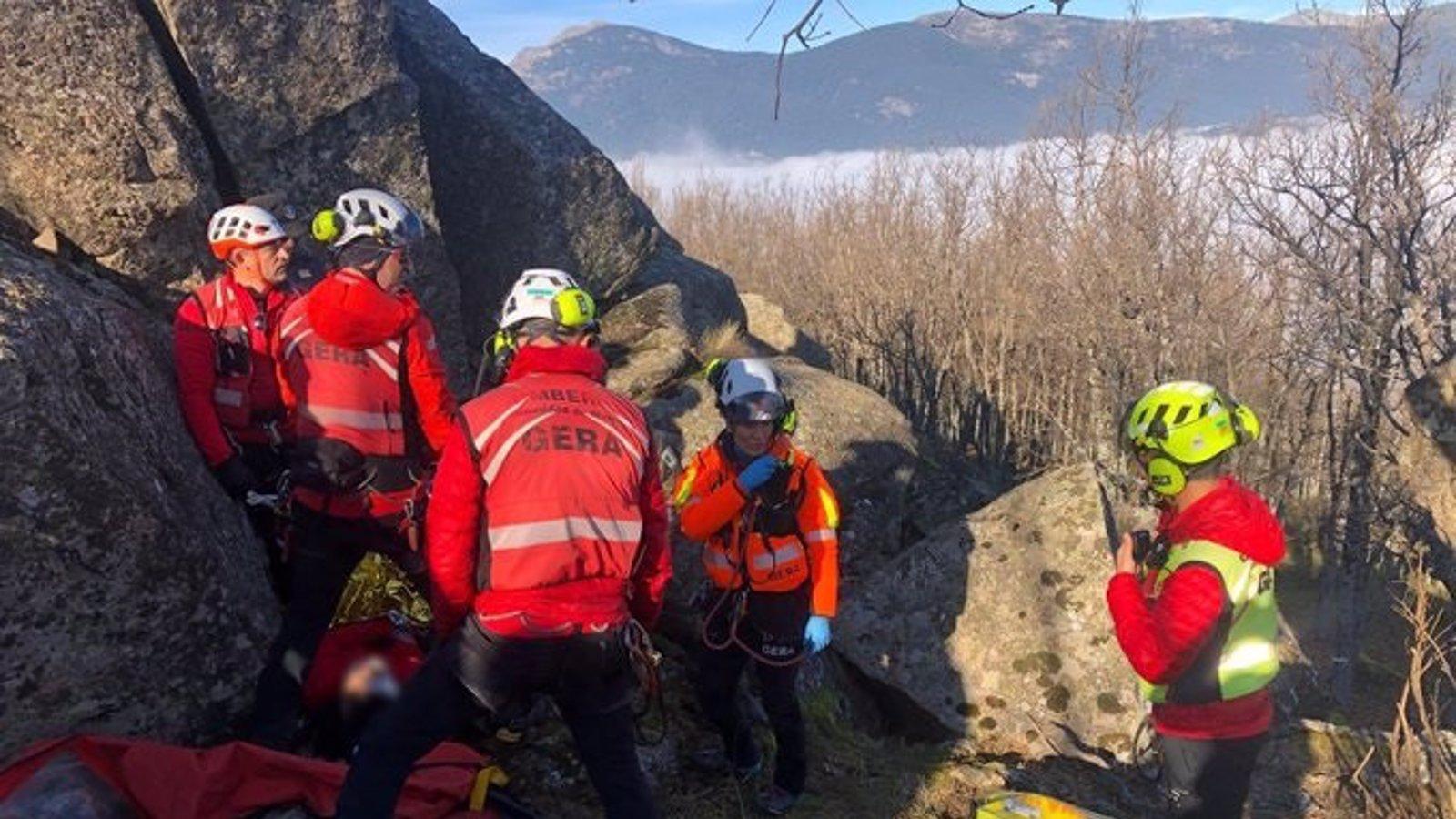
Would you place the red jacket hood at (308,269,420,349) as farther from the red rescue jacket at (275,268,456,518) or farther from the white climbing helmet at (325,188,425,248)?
the white climbing helmet at (325,188,425,248)

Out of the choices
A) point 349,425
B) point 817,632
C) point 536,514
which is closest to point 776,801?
point 817,632

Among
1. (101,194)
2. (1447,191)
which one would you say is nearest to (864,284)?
(1447,191)

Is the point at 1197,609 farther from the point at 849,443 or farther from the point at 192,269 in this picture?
the point at 192,269

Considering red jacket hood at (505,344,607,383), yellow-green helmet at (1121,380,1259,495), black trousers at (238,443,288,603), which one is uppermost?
red jacket hood at (505,344,607,383)

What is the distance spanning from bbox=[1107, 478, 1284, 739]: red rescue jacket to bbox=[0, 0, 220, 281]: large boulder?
5.52 metres

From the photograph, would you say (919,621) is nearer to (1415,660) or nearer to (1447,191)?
(1415,660)

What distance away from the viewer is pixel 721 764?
18.1ft

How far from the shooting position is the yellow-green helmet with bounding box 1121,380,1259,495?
3740 millimetres

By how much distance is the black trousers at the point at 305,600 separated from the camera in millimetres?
4137

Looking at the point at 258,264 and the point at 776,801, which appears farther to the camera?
the point at 776,801

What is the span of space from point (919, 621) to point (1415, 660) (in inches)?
148

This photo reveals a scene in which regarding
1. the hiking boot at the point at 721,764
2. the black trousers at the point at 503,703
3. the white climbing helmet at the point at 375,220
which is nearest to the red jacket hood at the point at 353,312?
the white climbing helmet at the point at 375,220

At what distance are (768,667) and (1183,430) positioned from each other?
2207 millimetres

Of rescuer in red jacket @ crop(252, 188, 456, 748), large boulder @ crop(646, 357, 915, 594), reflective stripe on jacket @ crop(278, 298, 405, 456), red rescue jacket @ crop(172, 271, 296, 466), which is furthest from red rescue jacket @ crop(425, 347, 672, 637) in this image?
large boulder @ crop(646, 357, 915, 594)
